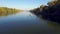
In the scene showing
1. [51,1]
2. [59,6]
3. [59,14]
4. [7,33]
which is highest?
[51,1]

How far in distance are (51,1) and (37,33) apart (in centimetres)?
3128

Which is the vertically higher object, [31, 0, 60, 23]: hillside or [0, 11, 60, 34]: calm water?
[31, 0, 60, 23]: hillside

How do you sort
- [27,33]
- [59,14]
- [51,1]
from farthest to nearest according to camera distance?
[51,1], [59,14], [27,33]

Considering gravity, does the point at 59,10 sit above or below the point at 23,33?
above

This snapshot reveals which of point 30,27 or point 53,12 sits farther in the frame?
point 53,12

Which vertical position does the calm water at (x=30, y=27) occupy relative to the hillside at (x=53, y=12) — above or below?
below

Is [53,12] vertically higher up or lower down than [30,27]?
higher up

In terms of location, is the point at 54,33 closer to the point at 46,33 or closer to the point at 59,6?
the point at 46,33

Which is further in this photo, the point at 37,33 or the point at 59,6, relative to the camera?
the point at 59,6

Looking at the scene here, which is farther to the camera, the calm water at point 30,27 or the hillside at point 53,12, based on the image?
the hillside at point 53,12

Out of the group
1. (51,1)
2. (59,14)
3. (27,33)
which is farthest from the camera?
(51,1)

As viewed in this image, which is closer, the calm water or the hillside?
the calm water

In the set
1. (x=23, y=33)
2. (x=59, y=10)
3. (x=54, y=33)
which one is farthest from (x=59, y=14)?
(x=23, y=33)

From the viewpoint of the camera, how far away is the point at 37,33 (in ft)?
46.4
